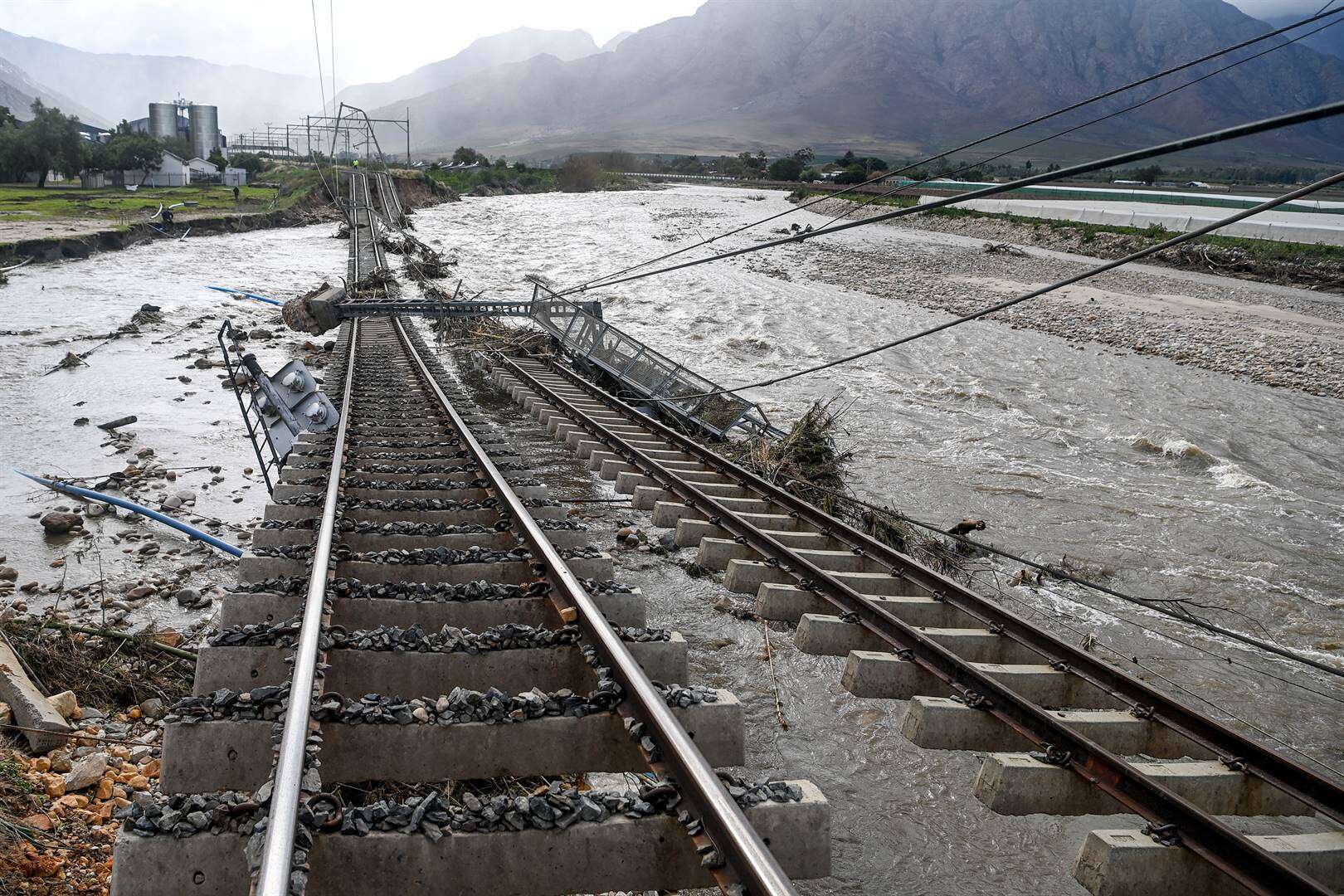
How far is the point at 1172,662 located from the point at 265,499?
34.1 feet

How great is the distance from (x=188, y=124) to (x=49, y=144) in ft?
293

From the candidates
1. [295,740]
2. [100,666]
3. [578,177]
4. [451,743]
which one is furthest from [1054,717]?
[578,177]

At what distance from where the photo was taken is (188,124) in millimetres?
151125

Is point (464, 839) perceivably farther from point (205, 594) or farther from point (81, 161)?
point (81, 161)

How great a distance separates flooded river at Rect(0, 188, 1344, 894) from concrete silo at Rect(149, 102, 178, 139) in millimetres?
133073

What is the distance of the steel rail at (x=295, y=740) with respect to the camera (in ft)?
8.91

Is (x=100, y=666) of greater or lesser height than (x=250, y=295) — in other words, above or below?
below

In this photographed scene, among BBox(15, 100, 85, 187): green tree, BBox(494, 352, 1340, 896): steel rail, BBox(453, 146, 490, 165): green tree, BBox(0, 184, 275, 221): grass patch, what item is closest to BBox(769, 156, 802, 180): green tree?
BBox(453, 146, 490, 165): green tree

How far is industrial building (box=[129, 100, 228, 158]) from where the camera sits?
145500mm

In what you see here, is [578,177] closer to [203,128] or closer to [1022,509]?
[203,128]

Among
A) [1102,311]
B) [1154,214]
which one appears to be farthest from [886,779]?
[1154,214]

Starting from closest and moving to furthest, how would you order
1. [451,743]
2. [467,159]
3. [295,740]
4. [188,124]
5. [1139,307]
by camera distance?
[295,740], [451,743], [1139,307], [467,159], [188,124]

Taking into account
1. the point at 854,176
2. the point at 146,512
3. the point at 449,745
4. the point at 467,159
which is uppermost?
the point at 467,159

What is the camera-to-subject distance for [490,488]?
7773 mm
